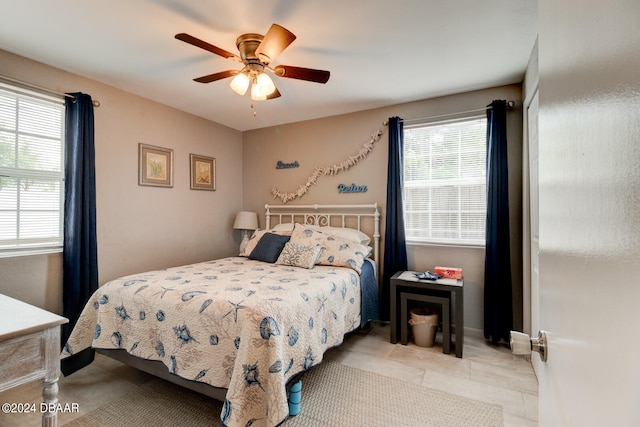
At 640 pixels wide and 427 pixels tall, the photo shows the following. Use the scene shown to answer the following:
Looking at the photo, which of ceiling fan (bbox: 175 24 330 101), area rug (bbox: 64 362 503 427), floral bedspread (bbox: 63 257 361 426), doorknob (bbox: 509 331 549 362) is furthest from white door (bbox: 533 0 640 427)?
ceiling fan (bbox: 175 24 330 101)

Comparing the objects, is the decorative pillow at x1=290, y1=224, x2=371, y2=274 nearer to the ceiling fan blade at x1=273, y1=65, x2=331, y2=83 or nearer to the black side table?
the black side table

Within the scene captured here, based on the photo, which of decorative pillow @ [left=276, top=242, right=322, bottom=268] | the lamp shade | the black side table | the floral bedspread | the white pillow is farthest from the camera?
the lamp shade

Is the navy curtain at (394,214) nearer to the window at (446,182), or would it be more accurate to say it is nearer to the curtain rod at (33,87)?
the window at (446,182)

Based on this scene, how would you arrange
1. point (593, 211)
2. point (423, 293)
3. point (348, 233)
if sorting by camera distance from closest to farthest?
point (593, 211) → point (423, 293) → point (348, 233)

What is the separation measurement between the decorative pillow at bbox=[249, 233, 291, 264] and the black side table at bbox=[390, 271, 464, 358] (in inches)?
47.6

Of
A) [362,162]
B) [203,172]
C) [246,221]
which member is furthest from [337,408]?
[203,172]

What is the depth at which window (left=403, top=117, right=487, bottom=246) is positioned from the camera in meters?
3.07

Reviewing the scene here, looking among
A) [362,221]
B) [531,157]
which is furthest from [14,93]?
[531,157]

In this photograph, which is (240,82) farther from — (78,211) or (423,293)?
(423,293)

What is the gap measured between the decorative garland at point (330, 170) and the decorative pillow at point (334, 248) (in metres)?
0.75

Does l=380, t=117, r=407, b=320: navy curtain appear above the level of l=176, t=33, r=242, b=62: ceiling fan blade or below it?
below

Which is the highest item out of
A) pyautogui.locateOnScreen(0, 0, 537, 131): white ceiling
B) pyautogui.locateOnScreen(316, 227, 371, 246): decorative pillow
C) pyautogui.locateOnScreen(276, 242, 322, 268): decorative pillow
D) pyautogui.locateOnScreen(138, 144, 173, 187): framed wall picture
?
pyautogui.locateOnScreen(0, 0, 537, 131): white ceiling

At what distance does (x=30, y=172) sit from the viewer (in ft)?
8.13

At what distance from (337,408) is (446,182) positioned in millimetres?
2341
